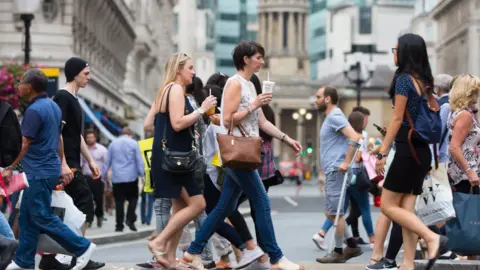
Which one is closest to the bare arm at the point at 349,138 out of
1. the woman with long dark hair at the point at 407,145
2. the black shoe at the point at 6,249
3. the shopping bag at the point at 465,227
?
the shopping bag at the point at 465,227

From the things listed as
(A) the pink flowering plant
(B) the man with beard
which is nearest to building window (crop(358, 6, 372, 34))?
(A) the pink flowering plant

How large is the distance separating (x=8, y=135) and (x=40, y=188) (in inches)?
37.3

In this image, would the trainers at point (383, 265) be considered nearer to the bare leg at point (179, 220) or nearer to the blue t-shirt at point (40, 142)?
the bare leg at point (179, 220)

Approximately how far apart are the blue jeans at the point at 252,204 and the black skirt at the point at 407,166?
4.23 ft

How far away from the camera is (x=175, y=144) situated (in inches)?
429

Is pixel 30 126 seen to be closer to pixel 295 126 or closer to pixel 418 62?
pixel 418 62

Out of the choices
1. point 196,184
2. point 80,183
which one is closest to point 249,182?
point 196,184

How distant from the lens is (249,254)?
459 inches

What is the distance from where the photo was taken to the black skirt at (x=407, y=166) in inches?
403

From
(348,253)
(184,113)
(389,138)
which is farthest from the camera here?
(348,253)

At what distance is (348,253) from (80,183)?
350 centimetres

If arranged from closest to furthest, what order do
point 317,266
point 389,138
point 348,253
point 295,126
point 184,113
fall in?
1. point 389,138
2. point 184,113
3. point 317,266
4. point 348,253
5. point 295,126

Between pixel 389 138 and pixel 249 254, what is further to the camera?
pixel 249 254

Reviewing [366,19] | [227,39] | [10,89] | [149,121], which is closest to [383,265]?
[149,121]
